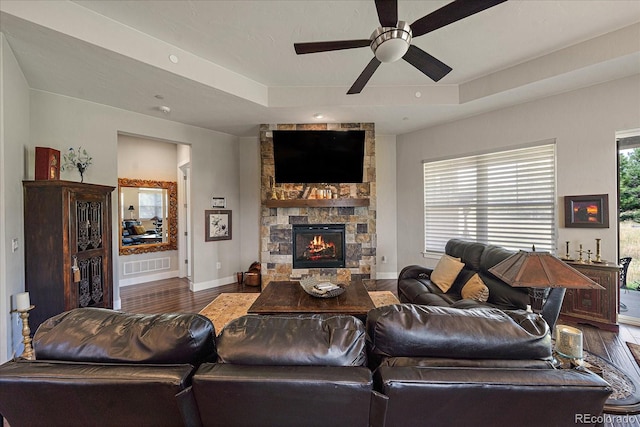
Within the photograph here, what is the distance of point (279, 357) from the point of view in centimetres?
97

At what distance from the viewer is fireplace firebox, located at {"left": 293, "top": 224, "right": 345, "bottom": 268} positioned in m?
4.72

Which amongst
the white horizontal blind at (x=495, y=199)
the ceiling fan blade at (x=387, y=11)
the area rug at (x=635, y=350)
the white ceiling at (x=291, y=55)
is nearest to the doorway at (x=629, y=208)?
the white horizontal blind at (x=495, y=199)

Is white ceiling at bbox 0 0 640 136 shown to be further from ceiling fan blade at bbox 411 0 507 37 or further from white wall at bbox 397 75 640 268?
ceiling fan blade at bbox 411 0 507 37

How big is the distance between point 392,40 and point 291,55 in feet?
4.88

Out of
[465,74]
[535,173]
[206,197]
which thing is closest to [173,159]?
[206,197]

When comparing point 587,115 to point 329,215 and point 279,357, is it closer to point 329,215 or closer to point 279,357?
point 329,215

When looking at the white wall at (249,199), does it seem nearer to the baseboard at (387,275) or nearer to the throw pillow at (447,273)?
the baseboard at (387,275)

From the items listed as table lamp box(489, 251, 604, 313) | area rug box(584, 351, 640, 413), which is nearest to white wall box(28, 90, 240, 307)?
table lamp box(489, 251, 604, 313)

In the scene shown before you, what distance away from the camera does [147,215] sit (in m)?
5.47

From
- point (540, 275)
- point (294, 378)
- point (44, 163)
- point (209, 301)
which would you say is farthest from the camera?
point (209, 301)

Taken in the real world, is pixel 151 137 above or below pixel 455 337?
above

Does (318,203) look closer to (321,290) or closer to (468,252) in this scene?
(321,290)

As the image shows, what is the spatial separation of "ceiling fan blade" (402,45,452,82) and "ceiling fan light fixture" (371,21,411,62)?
0.17 metres

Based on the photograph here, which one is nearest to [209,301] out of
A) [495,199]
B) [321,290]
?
[321,290]
